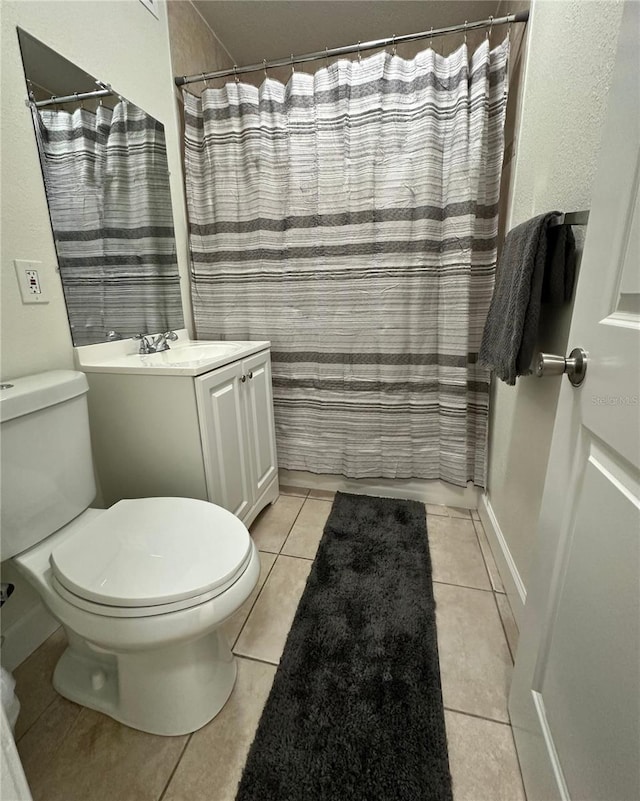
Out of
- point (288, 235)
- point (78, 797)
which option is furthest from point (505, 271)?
point (78, 797)

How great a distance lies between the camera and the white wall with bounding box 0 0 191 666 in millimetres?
971

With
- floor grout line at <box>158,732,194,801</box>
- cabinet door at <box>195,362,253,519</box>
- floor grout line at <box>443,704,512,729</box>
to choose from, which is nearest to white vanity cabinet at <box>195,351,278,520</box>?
cabinet door at <box>195,362,253,519</box>

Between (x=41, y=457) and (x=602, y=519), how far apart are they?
120cm

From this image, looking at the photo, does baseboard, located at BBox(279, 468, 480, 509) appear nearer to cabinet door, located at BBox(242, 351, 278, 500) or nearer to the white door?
cabinet door, located at BBox(242, 351, 278, 500)

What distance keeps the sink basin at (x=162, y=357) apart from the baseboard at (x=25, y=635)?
792mm

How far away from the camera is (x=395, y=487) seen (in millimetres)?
1832

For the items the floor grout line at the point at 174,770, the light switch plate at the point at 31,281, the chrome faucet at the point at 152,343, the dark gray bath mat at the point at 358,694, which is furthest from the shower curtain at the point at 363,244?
the floor grout line at the point at 174,770

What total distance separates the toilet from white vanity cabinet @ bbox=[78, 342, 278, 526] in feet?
0.53

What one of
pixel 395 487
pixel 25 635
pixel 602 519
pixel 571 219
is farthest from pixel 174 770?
pixel 571 219

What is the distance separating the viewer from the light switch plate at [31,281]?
1.02 meters

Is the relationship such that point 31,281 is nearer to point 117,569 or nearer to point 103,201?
point 103,201

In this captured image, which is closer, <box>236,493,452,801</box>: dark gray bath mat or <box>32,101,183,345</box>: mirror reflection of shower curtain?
<box>236,493,452,801</box>: dark gray bath mat

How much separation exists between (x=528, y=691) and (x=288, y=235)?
1.72 metres

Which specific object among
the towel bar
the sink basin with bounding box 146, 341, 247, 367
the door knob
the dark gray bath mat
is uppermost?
the towel bar
